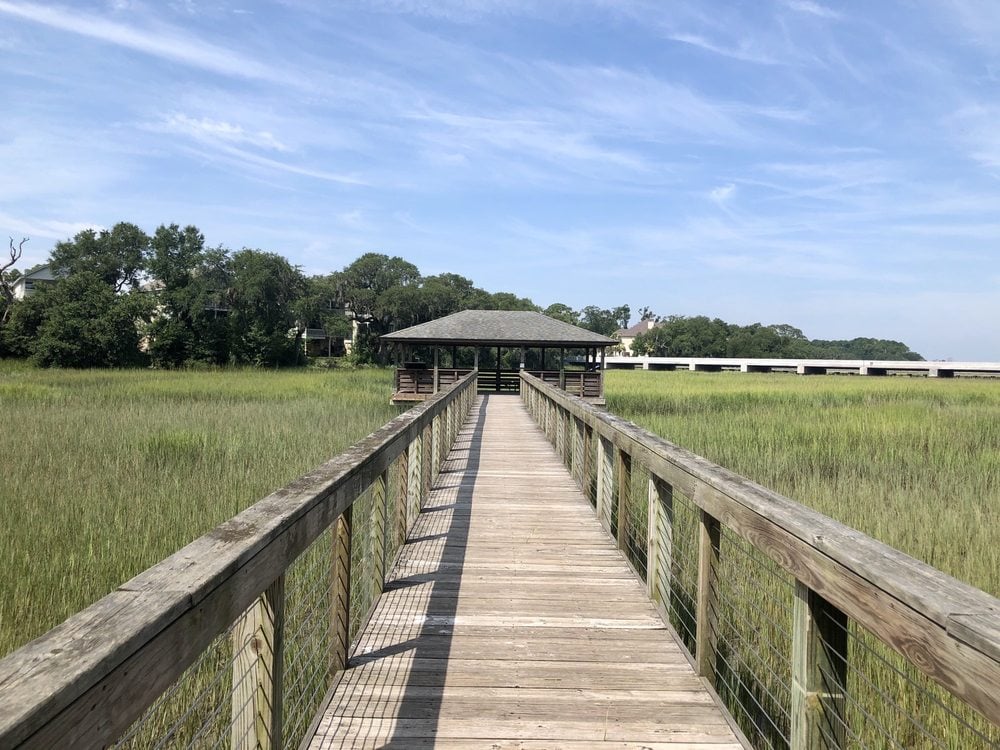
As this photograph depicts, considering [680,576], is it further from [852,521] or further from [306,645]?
[306,645]

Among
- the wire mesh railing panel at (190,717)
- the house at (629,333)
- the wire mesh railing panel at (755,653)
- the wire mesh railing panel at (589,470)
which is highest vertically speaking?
the house at (629,333)

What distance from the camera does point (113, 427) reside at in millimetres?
13875

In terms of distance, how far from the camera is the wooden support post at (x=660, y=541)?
3.44 m

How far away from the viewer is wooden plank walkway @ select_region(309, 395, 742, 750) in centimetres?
233

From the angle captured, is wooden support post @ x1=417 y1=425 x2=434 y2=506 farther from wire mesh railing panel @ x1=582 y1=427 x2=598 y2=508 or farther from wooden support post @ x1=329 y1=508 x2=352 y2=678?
wooden support post @ x1=329 y1=508 x2=352 y2=678

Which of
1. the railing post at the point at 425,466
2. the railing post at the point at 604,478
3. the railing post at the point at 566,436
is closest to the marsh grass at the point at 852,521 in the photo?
the railing post at the point at 604,478

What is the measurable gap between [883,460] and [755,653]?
10130mm

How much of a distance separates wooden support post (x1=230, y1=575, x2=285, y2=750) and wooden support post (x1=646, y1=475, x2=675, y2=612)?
216 centimetres

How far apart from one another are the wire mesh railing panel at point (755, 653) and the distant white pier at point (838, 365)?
212ft

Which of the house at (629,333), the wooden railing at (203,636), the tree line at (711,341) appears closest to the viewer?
the wooden railing at (203,636)

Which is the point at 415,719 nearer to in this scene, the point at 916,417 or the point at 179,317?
the point at 916,417

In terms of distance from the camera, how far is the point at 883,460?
36.3 ft

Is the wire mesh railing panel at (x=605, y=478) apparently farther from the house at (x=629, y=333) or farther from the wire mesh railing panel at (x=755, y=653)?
the house at (x=629, y=333)

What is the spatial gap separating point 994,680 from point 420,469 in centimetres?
485
